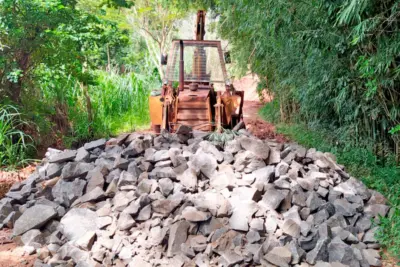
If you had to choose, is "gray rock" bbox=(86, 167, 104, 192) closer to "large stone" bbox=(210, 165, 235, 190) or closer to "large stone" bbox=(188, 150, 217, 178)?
"large stone" bbox=(188, 150, 217, 178)

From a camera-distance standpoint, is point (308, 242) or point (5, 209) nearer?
point (308, 242)

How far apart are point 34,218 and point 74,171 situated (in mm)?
653

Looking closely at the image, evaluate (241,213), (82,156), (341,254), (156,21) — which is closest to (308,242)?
(341,254)

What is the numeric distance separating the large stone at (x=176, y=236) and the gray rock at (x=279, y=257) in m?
0.62

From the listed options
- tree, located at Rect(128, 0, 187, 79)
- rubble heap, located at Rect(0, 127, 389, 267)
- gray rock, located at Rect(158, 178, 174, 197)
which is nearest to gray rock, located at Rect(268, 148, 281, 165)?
rubble heap, located at Rect(0, 127, 389, 267)

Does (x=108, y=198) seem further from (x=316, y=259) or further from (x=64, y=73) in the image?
(x=64, y=73)

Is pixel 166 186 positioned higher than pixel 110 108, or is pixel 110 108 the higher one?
pixel 110 108

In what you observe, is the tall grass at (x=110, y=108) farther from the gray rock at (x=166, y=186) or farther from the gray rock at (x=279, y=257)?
the gray rock at (x=279, y=257)

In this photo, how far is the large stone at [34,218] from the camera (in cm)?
322

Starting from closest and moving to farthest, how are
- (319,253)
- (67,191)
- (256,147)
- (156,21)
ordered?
(319,253), (67,191), (256,147), (156,21)

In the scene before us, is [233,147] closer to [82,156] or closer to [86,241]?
[82,156]

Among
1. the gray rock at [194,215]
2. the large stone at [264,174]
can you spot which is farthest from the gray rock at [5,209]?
the large stone at [264,174]

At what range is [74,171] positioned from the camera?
3795 mm

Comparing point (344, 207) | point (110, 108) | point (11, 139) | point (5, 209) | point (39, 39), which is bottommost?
point (5, 209)
